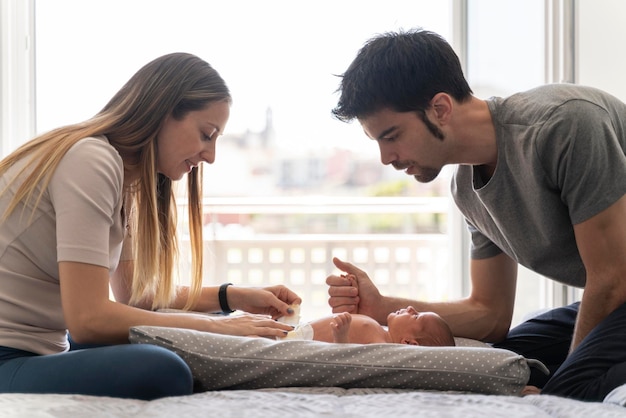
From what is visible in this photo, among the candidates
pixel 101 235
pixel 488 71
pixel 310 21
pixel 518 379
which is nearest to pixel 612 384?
pixel 518 379

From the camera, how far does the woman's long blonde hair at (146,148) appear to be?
5.45 feet

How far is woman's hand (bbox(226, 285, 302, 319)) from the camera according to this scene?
6.80 feet

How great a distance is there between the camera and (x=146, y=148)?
1.79 metres

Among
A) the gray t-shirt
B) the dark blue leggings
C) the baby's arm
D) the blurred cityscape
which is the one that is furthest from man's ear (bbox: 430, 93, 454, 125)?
the blurred cityscape

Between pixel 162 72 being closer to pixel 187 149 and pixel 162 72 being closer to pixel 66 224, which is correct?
pixel 187 149

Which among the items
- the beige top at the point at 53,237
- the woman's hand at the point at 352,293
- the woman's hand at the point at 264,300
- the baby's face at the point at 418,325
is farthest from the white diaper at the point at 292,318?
the beige top at the point at 53,237

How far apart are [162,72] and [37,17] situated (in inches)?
77.6

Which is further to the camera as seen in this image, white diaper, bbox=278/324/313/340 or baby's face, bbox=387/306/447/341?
baby's face, bbox=387/306/447/341

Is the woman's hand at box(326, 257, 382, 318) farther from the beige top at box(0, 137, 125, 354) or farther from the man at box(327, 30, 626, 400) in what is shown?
the beige top at box(0, 137, 125, 354)

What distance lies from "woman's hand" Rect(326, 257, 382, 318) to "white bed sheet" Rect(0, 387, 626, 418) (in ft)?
2.55

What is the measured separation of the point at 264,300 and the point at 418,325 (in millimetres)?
423

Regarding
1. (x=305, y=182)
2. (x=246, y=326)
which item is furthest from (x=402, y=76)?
(x=305, y=182)

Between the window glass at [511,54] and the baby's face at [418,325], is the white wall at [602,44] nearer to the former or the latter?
the window glass at [511,54]

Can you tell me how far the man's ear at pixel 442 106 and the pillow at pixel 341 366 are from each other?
700 mm
